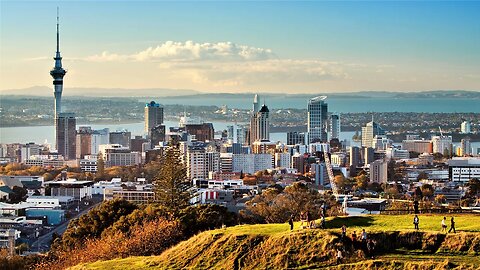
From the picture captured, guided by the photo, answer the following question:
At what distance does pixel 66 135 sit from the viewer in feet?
260

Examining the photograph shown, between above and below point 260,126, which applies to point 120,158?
below

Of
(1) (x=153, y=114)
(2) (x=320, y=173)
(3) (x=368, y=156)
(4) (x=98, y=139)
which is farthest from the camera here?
(1) (x=153, y=114)

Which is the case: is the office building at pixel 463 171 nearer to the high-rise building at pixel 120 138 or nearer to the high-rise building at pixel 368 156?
the high-rise building at pixel 368 156

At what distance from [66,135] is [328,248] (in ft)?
231

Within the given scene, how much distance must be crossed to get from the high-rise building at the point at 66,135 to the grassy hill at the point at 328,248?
67.2m

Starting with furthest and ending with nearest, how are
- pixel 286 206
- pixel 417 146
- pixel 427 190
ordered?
pixel 417 146, pixel 427 190, pixel 286 206

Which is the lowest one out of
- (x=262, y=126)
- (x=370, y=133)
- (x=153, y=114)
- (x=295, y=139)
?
(x=295, y=139)

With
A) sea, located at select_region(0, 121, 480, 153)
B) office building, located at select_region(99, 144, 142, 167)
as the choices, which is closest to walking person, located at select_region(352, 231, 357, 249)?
office building, located at select_region(99, 144, 142, 167)

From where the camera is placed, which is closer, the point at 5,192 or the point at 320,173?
the point at 5,192

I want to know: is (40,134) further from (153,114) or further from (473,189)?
(473,189)

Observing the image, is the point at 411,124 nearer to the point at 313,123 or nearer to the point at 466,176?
the point at 313,123

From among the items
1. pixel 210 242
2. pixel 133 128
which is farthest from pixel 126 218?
pixel 133 128

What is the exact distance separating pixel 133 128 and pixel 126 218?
9778 cm

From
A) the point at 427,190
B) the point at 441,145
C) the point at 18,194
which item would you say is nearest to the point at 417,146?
the point at 441,145
